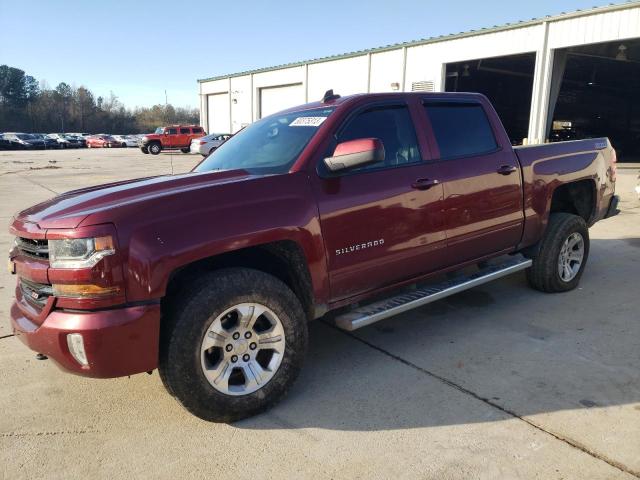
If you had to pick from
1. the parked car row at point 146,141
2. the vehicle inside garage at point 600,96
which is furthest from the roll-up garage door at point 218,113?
the vehicle inside garage at point 600,96

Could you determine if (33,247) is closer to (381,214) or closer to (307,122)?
(307,122)

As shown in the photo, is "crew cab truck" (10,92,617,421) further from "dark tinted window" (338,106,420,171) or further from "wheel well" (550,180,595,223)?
"wheel well" (550,180,595,223)

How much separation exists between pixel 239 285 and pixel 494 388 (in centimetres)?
180

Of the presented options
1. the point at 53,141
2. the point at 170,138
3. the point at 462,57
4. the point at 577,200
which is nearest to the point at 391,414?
the point at 577,200

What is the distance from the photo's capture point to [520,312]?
4.69m

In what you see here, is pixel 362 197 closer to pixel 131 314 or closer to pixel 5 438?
pixel 131 314

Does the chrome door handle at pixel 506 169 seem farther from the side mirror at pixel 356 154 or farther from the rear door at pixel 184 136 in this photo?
the rear door at pixel 184 136

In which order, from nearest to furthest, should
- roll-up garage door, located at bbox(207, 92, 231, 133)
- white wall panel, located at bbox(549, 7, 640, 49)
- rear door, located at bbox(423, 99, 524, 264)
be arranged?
rear door, located at bbox(423, 99, 524, 264) < white wall panel, located at bbox(549, 7, 640, 49) < roll-up garage door, located at bbox(207, 92, 231, 133)

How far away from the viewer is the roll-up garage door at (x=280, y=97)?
103ft

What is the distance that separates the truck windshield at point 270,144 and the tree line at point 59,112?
100193mm

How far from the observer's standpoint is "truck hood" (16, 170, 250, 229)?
2.74m

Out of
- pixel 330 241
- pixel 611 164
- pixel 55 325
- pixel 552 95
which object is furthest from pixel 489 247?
pixel 552 95

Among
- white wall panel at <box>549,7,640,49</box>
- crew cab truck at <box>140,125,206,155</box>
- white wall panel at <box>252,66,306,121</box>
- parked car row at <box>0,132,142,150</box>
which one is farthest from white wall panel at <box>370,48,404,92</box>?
parked car row at <box>0,132,142,150</box>

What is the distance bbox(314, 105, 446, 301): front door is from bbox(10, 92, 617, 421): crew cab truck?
11 mm
